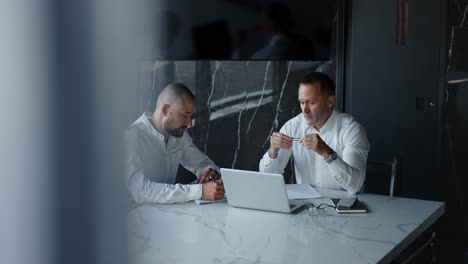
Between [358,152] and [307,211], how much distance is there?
588 mm

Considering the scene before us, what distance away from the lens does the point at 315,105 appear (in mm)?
2904

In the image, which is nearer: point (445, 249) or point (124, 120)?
point (124, 120)

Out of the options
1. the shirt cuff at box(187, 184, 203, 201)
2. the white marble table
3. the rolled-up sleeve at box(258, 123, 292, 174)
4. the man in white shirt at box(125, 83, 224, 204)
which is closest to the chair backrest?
the white marble table

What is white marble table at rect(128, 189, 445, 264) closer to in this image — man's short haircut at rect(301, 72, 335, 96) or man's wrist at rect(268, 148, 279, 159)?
man's wrist at rect(268, 148, 279, 159)

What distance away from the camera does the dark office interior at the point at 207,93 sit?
34 centimetres

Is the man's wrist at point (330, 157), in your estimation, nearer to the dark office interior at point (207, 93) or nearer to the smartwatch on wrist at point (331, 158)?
the smartwatch on wrist at point (331, 158)

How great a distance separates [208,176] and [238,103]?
1.08 m

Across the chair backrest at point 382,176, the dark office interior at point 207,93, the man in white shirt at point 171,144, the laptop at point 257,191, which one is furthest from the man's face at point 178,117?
the chair backrest at point 382,176

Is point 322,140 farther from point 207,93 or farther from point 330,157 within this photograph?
point 207,93

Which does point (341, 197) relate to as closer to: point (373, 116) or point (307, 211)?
point (307, 211)

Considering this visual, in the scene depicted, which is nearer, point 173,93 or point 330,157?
point 330,157

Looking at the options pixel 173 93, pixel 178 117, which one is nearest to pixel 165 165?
pixel 178 117

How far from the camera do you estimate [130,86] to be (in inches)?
15.2


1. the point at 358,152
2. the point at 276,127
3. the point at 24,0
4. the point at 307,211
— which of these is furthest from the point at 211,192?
the point at 24,0
